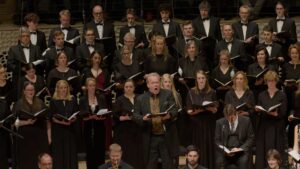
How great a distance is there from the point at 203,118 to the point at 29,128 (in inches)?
75.1

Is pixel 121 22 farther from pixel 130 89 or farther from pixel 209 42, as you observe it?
pixel 130 89

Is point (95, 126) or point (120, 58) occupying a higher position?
point (120, 58)

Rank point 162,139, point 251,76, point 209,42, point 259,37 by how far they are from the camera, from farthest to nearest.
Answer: point 259,37, point 209,42, point 251,76, point 162,139

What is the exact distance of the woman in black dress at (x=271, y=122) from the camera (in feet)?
35.2

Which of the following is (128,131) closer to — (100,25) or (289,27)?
(100,25)

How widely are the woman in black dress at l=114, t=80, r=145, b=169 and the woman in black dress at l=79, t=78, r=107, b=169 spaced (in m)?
0.23

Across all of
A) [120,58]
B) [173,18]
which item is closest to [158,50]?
[120,58]

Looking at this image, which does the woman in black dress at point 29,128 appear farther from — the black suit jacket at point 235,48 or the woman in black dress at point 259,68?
the woman in black dress at point 259,68

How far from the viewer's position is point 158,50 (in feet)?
36.8

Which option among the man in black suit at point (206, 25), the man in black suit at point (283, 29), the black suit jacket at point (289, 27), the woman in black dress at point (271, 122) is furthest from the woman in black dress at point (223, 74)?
the black suit jacket at point (289, 27)

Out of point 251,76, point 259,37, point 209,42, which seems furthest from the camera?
point 259,37

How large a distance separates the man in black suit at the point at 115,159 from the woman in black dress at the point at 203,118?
1.11 m

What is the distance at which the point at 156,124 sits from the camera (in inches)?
403

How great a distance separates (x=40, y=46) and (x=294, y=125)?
124 inches
